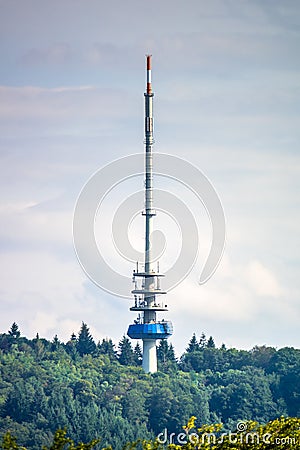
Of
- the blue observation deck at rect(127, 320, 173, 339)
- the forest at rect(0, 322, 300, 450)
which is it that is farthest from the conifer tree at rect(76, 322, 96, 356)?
the blue observation deck at rect(127, 320, 173, 339)

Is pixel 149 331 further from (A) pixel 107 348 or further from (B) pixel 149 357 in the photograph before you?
(A) pixel 107 348

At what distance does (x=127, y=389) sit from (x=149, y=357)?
4.18 metres

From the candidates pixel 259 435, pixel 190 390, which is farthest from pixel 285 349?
pixel 259 435

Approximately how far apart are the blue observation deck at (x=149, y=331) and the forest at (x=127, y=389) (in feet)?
24.0

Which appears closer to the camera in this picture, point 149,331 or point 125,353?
point 149,331

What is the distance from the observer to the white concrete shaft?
168875 mm

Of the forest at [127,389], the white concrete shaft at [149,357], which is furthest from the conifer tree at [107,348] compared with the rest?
the white concrete shaft at [149,357]

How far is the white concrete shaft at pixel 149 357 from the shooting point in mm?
168875

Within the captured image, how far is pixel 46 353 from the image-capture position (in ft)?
621

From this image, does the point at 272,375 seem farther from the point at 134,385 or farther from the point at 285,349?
the point at 134,385

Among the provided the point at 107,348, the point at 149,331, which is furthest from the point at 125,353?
the point at 149,331

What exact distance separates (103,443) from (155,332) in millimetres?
22176

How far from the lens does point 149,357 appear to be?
173m

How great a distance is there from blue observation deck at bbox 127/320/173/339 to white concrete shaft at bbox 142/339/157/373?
3369mm
